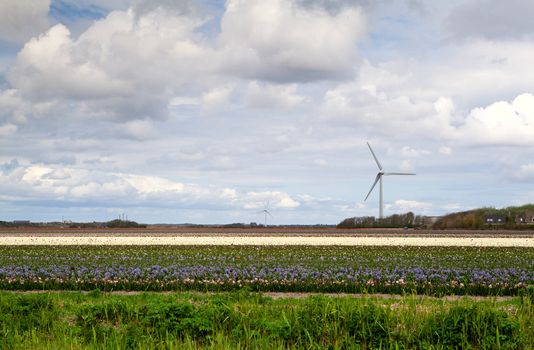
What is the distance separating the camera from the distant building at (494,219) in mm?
82625

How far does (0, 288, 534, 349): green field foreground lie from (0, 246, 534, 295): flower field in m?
2.68

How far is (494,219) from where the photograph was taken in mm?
85125

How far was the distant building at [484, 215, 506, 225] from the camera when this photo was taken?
82625 millimetres

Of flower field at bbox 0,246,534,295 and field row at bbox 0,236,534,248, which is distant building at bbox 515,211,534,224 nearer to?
field row at bbox 0,236,534,248

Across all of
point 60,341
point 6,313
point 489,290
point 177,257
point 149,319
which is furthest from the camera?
point 177,257

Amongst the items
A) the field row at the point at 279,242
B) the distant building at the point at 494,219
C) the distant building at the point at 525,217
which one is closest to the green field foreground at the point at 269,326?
the field row at the point at 279,242

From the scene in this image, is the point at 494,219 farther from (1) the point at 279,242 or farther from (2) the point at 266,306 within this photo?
(2) the point at 266,306

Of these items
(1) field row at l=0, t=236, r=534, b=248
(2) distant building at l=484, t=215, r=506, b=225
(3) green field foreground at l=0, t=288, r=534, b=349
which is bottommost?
(3) green field foreground at l=0, t=288, r=534, b=349

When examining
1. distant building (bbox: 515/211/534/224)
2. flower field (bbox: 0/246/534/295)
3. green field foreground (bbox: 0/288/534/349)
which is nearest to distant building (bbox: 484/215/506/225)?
distant building (bbox: 515/211/534/224)

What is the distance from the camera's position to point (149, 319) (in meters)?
13.1

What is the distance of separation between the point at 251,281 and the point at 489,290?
7464mm

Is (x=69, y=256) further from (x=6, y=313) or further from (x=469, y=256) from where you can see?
(x=469, y=256)

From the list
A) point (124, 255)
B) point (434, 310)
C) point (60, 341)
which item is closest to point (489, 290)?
point (434, 310)

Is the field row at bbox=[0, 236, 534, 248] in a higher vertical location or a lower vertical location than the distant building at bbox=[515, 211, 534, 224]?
lower
